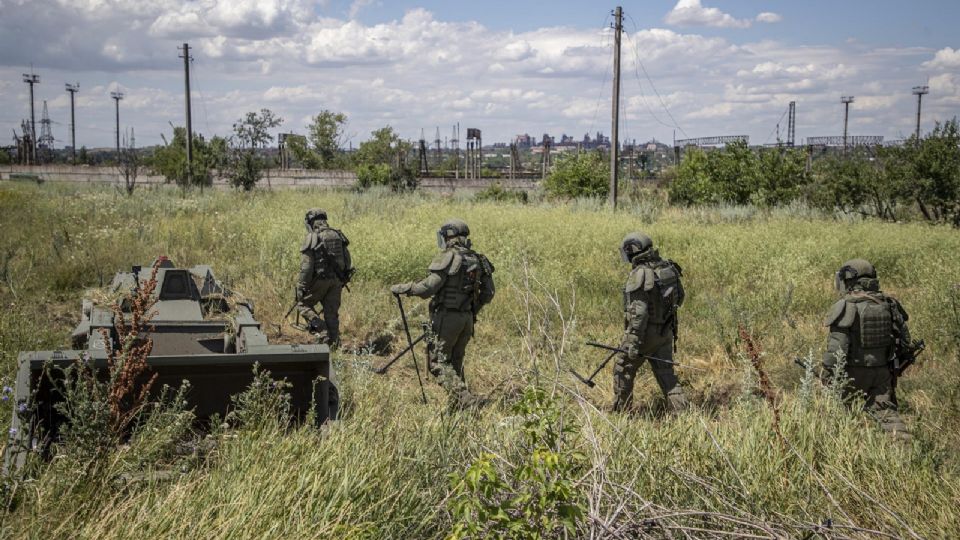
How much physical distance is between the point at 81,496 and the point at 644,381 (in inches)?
224

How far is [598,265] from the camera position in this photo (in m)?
12.8

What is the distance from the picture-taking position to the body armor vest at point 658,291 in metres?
6.77

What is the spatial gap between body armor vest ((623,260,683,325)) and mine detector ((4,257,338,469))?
2776 mm

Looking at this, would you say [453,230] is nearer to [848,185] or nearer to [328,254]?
[328,254]

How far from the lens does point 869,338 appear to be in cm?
618

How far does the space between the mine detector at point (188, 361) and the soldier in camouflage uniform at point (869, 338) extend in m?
3.84

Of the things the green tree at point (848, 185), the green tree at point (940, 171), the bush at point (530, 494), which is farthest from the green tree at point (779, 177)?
the bush at point (530, 494)

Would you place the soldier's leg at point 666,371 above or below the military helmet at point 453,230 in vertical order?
below

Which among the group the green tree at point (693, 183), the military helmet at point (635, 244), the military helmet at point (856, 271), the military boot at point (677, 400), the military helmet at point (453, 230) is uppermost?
the green tree at point (693, 183)

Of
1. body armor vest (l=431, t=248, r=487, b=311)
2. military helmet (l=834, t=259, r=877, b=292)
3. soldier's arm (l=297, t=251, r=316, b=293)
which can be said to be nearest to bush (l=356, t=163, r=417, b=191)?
soldier's arm (l=297, t=251, r=316, b=293)

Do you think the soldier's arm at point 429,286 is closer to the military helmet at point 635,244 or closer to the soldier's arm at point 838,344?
the military helmet at point 635,244

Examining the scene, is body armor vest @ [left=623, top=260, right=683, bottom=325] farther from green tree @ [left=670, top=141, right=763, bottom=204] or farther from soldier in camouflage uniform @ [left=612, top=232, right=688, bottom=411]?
green tree @ [left=670, top=141, right=763, bottom=204]

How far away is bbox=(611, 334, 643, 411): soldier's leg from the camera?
22.8ft

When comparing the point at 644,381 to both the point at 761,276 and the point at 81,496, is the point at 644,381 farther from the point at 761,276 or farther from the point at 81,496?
the point at 81,496
